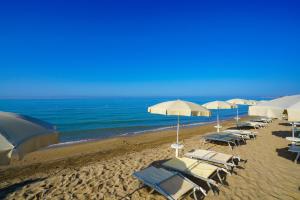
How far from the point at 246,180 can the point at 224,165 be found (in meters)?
0.80

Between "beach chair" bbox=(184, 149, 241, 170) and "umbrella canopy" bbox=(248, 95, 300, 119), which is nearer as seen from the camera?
"umbrella canopy" bbox=(248, 95, 300, 119)

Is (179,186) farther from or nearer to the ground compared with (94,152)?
farther from the ground

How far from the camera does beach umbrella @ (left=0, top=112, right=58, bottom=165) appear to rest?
7.39ft

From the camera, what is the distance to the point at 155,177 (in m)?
5.04

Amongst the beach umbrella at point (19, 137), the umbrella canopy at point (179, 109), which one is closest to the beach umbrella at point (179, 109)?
the umbrella canopy at point (179, 109)

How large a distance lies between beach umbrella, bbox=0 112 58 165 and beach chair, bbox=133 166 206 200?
2.52m

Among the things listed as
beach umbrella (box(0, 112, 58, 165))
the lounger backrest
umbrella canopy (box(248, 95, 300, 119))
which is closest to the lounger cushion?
the lounger backrest

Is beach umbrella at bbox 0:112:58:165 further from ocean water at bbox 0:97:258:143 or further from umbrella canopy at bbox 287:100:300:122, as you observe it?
ocean water at bbox 0:97:258:143

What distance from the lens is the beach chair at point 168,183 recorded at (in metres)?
4.47

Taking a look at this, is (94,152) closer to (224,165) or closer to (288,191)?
(224,165)

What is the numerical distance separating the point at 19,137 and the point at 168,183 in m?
3.36

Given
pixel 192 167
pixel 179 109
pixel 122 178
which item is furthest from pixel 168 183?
pixel 179 109

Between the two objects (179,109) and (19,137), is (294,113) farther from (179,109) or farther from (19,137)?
(19,137)

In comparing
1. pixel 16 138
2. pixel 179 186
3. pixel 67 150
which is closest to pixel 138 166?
pixel 179 186
